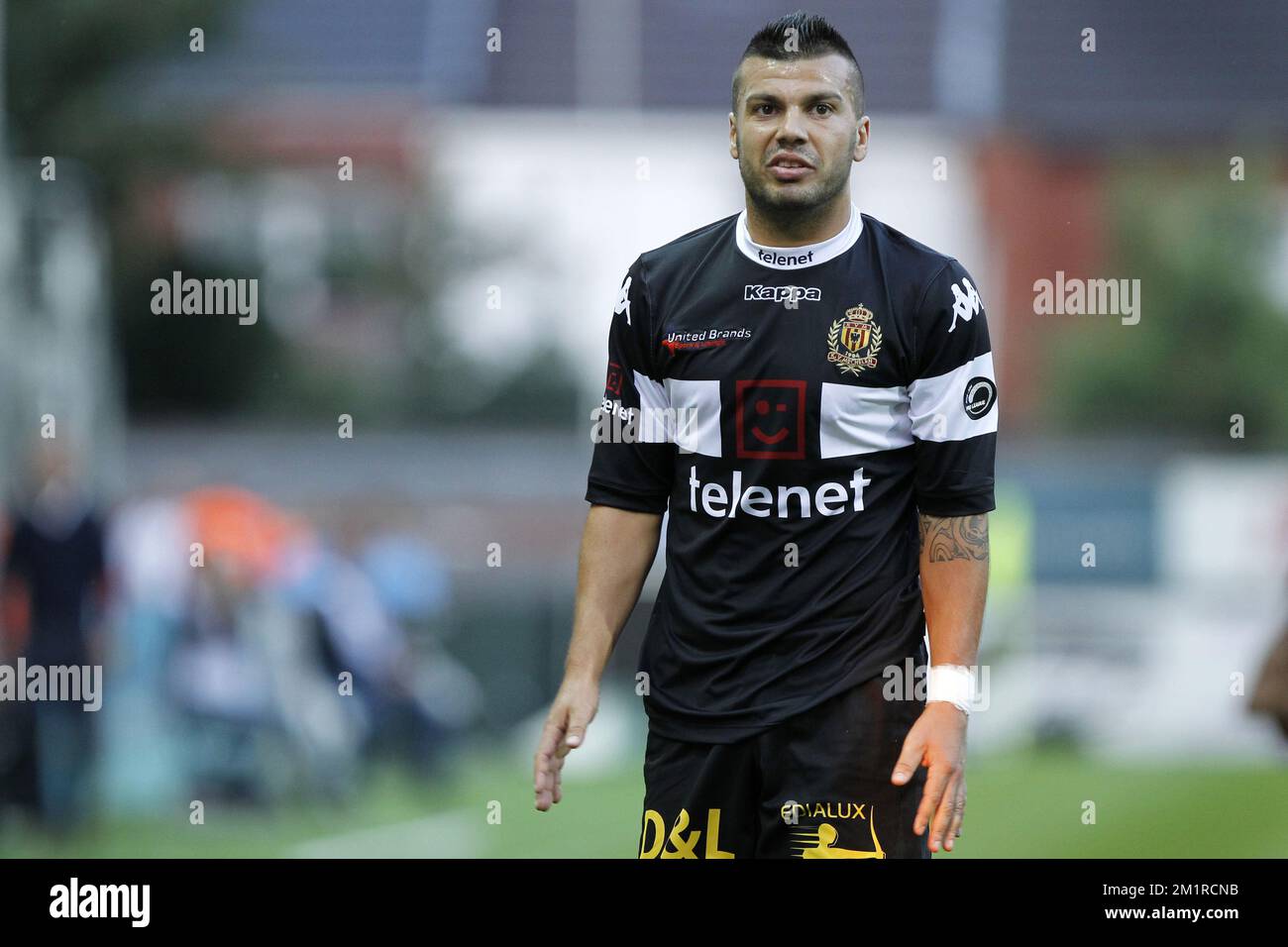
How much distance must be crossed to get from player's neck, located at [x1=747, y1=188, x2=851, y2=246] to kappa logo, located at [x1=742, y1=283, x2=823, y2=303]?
0.38 feet

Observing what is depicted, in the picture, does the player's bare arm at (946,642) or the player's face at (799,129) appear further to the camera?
the player's face at (799,129)

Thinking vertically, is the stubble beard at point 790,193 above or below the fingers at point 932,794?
above

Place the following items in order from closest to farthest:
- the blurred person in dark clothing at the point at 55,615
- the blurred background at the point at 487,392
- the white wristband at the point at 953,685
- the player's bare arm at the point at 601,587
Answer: the white wristband at the point at 953,685, the player's bare arm at the point at 601,587, the blurred person in dark clothing at the point at 55,615, the blurred background at the point at 487,392

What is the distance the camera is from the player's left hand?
414 cm

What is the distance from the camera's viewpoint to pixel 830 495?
4371 millimetres

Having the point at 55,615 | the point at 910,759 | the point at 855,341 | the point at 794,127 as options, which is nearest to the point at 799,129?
the point at 794,127

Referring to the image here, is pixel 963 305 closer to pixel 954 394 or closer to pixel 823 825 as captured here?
pixel 954 394

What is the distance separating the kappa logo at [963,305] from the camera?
4.33m

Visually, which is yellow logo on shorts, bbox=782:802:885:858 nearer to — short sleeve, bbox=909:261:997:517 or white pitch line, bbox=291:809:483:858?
short sleeve, bbox=909:261:997:517

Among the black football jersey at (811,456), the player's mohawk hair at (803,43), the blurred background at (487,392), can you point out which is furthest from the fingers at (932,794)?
the blurred background at (487,392)

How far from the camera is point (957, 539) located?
4.34 meters

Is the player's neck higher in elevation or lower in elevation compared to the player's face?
lower

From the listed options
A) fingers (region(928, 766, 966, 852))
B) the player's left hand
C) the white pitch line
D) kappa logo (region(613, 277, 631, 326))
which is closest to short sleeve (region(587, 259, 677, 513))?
kappa logo (region(613, 277, 631, 326))

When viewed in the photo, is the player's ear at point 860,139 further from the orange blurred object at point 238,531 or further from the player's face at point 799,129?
the orange blurred object at point 238,531
